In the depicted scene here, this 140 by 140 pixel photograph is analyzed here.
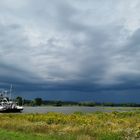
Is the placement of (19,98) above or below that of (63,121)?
above

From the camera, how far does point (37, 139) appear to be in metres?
24.4

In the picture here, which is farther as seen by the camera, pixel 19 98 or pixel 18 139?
pixel 19 98

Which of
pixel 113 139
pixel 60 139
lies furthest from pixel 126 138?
pixel 60 139

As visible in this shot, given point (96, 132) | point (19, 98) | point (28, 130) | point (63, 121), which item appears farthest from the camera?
point (19, 98)

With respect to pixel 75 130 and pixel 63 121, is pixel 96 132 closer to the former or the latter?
pixel 75 130

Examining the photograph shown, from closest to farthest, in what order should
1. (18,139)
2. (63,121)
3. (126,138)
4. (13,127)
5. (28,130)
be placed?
(18,139)
(126,138)
(28,130)
(13,127)
(63,121)

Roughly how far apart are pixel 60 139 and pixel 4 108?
328 feet

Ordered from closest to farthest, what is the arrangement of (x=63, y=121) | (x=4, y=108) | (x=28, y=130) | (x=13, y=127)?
1. (x=28, y=130)
2. (x=13, y=127)
3. (x=63, y=121)
4. (x=4, y=108)

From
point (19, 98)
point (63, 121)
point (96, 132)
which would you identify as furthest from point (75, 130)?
point (19, 98)

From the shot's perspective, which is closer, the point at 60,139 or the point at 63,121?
the point at 60,139

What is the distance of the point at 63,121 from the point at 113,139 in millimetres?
20576

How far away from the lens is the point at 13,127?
35125 mm

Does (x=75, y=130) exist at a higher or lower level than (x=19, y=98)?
lower

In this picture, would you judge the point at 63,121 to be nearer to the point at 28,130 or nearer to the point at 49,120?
the point at 49,120
